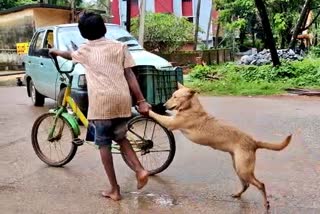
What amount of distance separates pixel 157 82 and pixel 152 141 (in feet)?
7.64

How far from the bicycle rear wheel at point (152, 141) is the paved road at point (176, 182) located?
0.21 metres

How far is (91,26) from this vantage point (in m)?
4.76

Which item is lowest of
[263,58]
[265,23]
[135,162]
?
[135,162]

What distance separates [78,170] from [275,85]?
363 inches

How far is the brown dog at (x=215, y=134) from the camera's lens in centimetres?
471

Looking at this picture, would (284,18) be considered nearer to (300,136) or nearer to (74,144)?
(300,136)

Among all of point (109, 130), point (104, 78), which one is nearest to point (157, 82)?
point (109, 130)

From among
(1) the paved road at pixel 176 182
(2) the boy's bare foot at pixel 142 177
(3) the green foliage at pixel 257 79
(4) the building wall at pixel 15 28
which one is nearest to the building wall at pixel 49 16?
(4) the building wall at pixel 15 28

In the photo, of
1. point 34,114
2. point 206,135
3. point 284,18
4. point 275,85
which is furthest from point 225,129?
point 284,18

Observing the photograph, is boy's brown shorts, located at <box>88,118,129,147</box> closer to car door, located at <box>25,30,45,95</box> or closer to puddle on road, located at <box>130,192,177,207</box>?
puddle on road, located at <box>130,192,177,207</box>

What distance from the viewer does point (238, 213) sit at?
4.66 metres

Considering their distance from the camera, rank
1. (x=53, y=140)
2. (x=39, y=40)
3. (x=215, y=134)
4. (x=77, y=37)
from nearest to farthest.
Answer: (x=215, y=134)
(x=53, y=140)
(x=77, y=37)
(x=39, y=40)

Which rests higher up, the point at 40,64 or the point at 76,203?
the point at 40,64

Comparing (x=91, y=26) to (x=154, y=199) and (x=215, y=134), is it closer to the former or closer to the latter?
(x=215, y=134)
